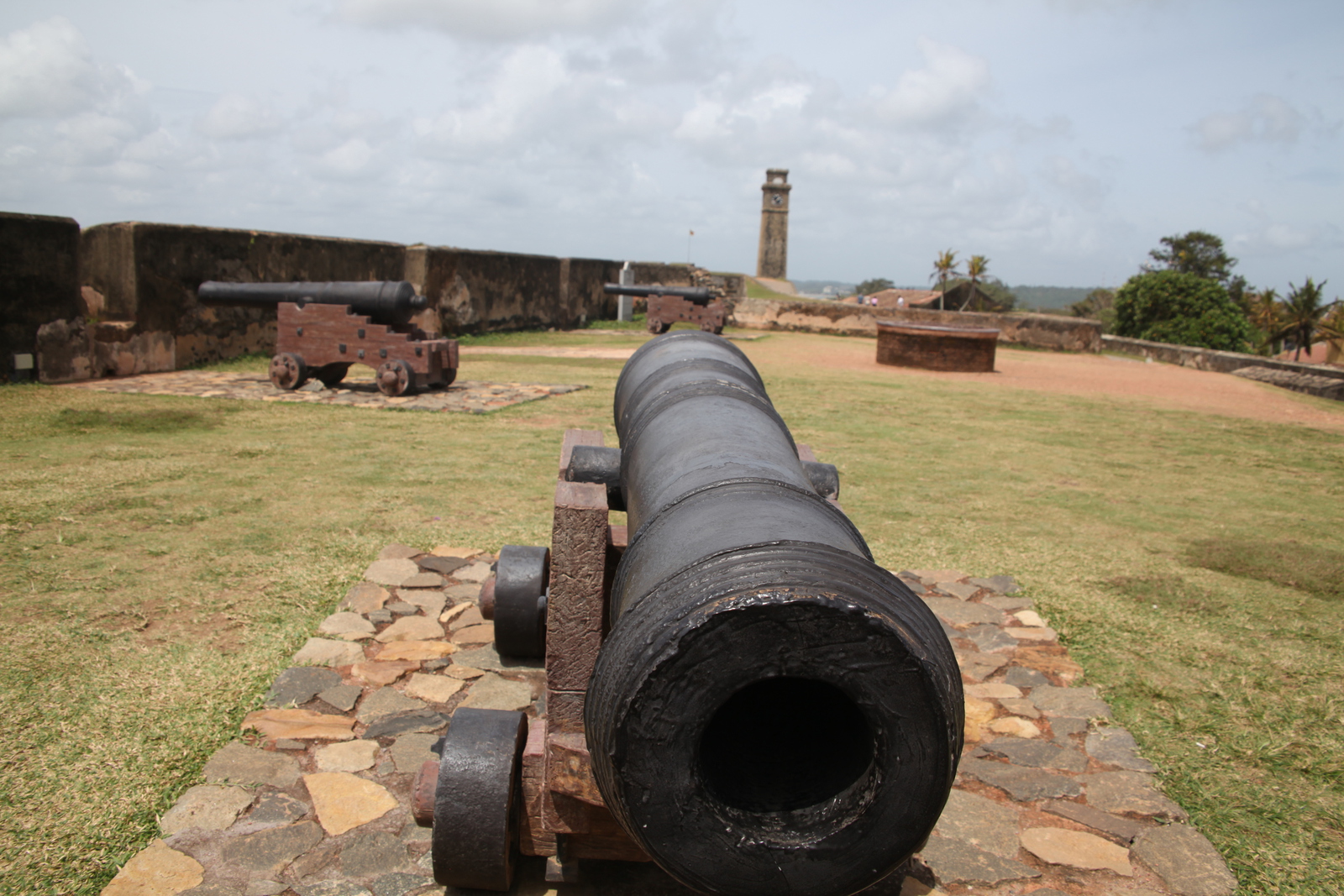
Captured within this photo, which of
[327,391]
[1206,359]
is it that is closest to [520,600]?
[327,391]

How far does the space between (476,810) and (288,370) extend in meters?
7.05

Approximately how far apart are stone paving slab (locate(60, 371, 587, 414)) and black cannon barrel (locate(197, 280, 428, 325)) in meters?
0.73

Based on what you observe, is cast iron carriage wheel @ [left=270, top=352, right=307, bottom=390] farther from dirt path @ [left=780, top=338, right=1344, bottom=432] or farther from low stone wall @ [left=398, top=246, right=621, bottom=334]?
dirt path @ [left=780, top=338, right=1344, bottom=432]

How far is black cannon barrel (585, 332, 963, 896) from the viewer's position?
1210 mm

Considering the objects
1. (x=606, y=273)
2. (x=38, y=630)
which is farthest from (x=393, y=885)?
(x=606, y=273)

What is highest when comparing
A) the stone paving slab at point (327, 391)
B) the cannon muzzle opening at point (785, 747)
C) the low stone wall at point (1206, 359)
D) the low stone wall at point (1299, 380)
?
the low stone wall at point (1206, 359)

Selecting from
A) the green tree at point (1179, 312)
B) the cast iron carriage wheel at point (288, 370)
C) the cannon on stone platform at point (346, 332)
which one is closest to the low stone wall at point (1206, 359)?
the green tree at point (1179, 312)

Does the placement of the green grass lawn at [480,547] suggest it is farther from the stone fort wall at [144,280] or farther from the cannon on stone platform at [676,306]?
the cannon on stone platform at [676,306]

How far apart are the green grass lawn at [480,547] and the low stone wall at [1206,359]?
572 cm

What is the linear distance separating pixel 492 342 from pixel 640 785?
13311 mm

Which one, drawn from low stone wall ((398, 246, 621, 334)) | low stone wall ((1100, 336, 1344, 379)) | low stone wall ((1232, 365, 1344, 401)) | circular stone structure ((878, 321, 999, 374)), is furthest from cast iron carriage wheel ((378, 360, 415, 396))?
low stone wall ((1100, 336, 1344, 379))

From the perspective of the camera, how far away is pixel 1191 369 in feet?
51.9

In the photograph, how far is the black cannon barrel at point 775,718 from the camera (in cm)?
121

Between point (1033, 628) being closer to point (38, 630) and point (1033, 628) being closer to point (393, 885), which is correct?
point (393, 885)
